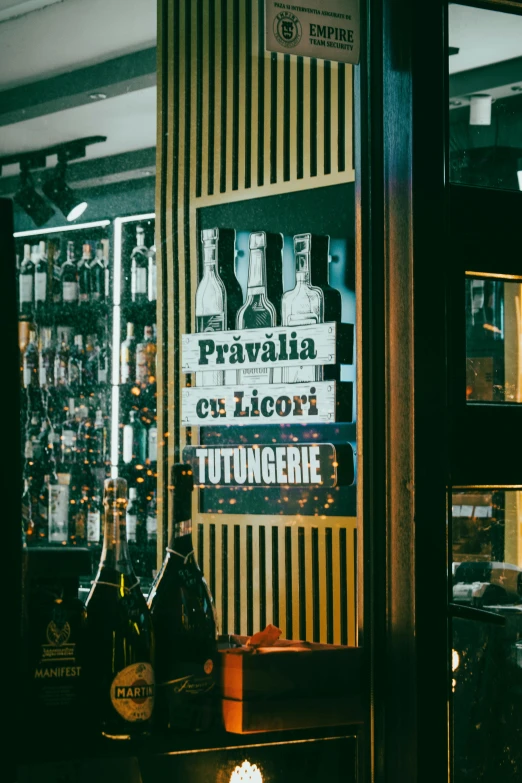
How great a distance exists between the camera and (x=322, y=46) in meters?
1.63

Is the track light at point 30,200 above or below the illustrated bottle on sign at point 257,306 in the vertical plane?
above

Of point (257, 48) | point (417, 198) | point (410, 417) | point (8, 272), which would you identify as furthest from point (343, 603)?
point (257, 48)

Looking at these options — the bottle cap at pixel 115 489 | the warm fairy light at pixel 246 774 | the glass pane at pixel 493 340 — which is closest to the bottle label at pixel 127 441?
the bottle cap at pixel 115 489

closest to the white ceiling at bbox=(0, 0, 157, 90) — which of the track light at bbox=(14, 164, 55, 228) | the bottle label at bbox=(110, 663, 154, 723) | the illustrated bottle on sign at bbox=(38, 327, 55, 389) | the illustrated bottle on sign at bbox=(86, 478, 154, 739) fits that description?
the track light at bbox=(14, 164, 55, 228)

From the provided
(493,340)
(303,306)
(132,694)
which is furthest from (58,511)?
(493,340)

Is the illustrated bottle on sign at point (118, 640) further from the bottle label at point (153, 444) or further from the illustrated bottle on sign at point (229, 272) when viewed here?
the illustrated bottle on sign at point (229, 272)

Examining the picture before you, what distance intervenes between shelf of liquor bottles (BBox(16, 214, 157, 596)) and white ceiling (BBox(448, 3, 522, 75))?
0.64 metres

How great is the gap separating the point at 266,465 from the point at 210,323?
241 mm

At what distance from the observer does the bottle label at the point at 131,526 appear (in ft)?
4.96

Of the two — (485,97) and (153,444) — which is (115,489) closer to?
(153,444)

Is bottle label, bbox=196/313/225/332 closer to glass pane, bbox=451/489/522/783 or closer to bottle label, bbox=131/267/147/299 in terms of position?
bottle label, bbox=131/267/147/299

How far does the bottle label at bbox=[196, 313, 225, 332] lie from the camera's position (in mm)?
1607

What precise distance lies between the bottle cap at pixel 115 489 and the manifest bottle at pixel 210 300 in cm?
28

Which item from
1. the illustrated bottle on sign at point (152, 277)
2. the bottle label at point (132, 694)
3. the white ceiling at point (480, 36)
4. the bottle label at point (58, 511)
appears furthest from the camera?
the white ceiling at point (480, 36)
